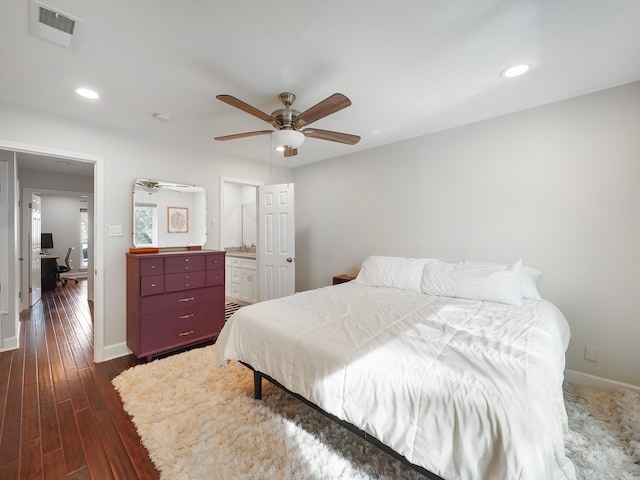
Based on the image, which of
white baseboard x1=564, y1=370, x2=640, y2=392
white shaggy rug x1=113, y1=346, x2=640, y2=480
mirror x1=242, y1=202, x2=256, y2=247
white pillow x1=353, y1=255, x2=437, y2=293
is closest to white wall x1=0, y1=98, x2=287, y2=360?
white shaggy rug x1=113, y1=346, x2=640, y2=480

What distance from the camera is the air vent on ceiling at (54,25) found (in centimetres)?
140

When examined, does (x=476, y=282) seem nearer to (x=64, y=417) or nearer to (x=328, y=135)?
(x=328, y=135)

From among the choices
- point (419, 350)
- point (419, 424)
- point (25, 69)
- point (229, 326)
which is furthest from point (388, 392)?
point (25, 69)

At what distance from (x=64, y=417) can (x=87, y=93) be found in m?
2.52

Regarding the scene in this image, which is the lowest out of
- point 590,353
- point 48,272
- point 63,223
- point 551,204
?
point 590,353

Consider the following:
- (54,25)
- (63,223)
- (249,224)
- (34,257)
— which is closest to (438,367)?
(54,25)

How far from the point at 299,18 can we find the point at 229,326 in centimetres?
205

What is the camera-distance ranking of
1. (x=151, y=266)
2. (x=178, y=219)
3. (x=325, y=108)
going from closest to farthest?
(x=325, y=108)
(x=151, y=266)
(x=178, y=219)

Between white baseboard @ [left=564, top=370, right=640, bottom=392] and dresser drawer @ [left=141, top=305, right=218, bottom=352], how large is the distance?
11.9 feet

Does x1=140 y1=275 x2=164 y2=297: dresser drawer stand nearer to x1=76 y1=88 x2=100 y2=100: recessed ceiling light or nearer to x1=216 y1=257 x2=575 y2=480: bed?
x1=216 y1=257 x2=575 y2=480: bed

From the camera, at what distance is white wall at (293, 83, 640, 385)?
7.15 feet

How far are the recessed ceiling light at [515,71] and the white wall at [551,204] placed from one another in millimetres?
771

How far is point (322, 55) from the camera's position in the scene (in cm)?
179

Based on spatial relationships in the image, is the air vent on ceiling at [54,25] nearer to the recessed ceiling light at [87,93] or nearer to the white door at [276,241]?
the recessed ceiling light at [87,93]
